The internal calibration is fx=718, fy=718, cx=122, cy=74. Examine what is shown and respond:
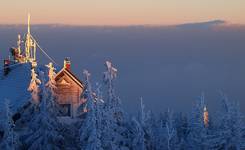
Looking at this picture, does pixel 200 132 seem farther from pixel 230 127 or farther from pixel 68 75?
pixel 68 75

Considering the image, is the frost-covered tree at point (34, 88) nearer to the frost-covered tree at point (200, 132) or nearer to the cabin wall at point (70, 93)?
the cabin wall at point (70, 93)

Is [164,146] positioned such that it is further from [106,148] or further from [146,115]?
[106,148]

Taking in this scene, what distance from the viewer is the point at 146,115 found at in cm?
5406

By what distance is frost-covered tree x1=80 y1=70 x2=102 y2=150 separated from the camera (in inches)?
1726

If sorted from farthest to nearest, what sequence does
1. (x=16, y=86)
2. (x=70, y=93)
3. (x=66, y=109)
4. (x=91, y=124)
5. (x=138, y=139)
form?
(x=66, y=109)
(x=70, y=93)
(x=16, y=86)
(x=138, y=139)
(x=91, y=124)

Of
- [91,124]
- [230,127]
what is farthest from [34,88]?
[230,127]

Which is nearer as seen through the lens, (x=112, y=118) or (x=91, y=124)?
(x=91, y=124)

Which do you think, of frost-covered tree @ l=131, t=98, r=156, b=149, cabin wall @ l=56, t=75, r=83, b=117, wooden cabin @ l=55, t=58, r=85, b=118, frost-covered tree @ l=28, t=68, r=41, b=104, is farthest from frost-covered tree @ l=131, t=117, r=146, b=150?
frost-covered tree @ l=28, t=68, r=41, b=104

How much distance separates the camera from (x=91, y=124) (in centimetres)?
4397

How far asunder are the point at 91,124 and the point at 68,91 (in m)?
8.72

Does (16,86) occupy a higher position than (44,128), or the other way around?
(16,86)

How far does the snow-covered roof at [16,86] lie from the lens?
49.8 metres

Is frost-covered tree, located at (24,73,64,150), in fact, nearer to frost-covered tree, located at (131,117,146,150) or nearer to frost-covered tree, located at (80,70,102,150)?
frost-covered tree, located at (80,70,102,150)

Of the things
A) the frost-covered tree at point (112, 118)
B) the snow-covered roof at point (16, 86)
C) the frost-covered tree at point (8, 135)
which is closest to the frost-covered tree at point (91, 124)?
the frost-covered tree at point (112, 118)
